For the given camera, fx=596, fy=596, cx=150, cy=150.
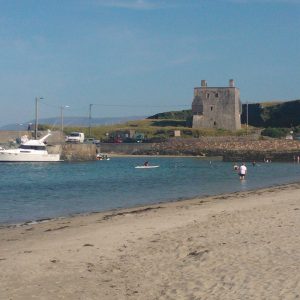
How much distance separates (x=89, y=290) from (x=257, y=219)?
7.27 metres

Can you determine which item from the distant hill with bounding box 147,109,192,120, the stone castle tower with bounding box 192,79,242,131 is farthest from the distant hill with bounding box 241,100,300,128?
the stone castle tower with bounding box 192,79,242,131

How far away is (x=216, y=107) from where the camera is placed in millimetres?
106250

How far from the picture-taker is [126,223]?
15.1m

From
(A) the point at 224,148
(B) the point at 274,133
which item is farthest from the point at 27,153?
(B) the point at 274,133

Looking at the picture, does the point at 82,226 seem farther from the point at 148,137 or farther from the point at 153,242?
the point at 148,137

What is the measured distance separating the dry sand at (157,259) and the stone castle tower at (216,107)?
9108 cm

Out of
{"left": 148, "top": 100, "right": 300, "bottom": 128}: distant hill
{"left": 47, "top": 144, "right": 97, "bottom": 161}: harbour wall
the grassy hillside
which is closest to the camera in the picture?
{"left": 47, "top": 144, "right": 97, "bottom": 161}: harbour wall

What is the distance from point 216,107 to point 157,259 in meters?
97.8

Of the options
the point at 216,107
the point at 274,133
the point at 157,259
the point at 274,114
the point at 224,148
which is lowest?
the point at 157,259

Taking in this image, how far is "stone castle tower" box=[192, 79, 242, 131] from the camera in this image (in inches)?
4154

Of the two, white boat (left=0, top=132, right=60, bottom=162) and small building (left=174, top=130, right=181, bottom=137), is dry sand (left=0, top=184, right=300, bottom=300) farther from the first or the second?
small building (left=174, top=130, right=181, bottom=137)

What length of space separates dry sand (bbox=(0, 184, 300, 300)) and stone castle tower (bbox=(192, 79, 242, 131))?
3586 inches

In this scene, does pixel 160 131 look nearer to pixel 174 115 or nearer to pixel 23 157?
pixel 174 115

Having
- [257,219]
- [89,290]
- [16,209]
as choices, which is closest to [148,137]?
[16,209]
